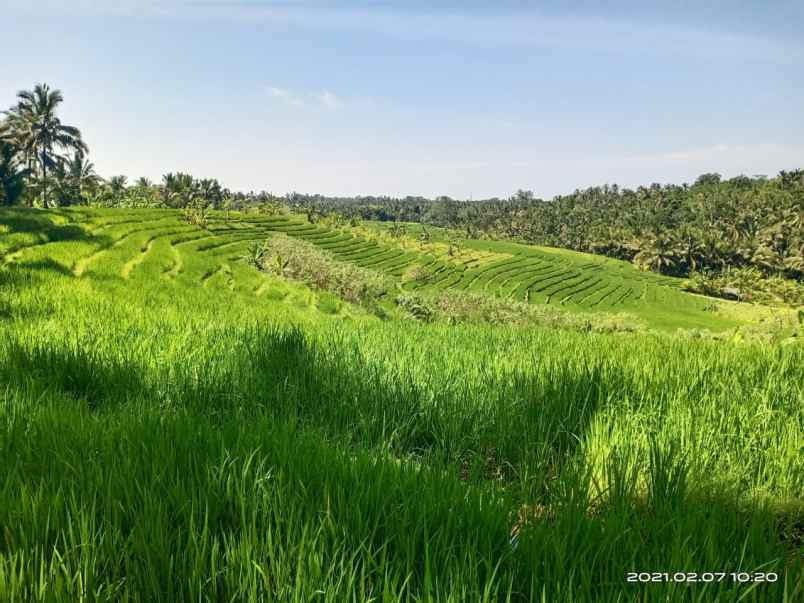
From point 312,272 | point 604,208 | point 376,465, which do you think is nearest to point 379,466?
point 376,465

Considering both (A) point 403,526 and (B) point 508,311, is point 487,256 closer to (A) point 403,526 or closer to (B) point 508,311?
(B) point 508,311

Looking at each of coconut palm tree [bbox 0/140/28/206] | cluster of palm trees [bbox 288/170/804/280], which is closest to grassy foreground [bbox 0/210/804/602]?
coconut palm tree [bbox 0/140/28/206]

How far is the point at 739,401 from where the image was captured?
162 inches

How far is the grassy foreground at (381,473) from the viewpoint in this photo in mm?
1619

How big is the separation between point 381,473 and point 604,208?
18044 centimetres

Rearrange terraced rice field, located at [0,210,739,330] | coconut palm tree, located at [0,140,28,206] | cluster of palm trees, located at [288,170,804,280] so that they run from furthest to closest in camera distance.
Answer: cluster of palm trees, located at [288,170,804,280], coconut palm tree, located at [0,140,28,206], terraced rice field, located at [0,210,739,330]

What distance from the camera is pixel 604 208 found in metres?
166

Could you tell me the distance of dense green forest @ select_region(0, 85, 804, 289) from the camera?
6931 centimetres

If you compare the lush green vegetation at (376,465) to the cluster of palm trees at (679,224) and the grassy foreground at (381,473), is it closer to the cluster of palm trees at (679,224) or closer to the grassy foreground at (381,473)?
the grassy foreground at (381,473)

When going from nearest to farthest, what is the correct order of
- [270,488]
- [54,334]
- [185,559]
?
[185,559] → [270,488] → [54,334]

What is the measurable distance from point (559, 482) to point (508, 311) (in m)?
61.0

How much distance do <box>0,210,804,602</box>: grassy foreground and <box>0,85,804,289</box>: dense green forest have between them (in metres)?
61.7

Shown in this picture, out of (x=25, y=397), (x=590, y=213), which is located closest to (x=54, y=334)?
(x=25, y=397)

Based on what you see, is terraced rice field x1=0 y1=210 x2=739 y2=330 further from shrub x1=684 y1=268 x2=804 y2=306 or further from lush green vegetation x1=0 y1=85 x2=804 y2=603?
lush green vegetation x1=0 y1=85 x2=804 y2=603
